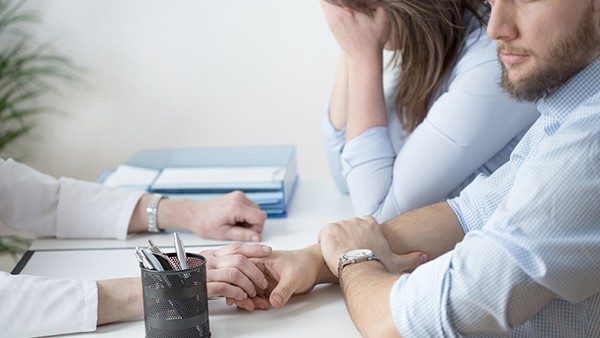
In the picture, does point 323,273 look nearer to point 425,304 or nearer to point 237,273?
point 237,273

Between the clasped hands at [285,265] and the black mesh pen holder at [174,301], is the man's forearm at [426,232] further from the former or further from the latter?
the black mesh pen holder at [174,301]

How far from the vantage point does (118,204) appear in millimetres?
2021

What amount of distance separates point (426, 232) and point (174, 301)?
61 centimetres

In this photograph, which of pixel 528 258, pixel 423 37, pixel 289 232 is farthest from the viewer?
pixel 423 37

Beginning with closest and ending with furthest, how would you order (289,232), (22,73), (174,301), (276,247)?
1. (174,301)
2. (276,247)
3. (289,232)
4. (22,73)

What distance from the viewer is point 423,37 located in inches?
84.0

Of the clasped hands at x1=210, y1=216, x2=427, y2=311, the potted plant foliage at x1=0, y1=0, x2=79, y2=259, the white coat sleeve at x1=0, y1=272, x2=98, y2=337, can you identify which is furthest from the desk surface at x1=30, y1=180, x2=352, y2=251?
the potted plant foliage at x1=0, y1=0, x2=79, y2=259

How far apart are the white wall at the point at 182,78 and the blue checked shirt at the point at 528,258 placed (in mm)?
2176

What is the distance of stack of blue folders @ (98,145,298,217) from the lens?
7.13 ft

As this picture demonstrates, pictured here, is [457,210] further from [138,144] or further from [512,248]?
[138,144]

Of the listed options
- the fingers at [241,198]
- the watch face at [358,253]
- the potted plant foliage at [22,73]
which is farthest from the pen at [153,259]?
the potted plant foliage at [22,73]

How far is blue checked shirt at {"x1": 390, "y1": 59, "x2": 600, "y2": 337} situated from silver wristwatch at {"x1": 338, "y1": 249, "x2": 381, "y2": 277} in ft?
0.65

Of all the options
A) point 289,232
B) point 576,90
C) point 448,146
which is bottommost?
point 289,232

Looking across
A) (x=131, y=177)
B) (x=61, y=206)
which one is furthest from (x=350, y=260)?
(x=131, y=177)
